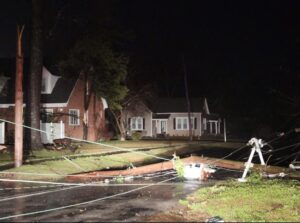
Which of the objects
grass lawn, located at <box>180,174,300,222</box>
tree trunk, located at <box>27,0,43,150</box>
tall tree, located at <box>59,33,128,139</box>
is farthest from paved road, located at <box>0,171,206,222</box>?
tall tree, located at <box>59,33,128,139</box>

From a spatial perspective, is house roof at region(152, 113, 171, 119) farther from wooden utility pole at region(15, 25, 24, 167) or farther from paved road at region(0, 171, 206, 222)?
paved road at region(0, 171, 206, 222)

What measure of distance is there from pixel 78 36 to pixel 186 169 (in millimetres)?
29978

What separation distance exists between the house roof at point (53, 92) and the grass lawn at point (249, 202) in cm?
2773

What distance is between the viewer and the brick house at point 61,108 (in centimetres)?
3716

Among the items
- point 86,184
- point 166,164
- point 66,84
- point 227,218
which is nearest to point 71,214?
point 227,218

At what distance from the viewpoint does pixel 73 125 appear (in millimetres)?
42312

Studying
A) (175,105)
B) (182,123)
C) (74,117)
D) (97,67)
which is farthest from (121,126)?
(175,105)

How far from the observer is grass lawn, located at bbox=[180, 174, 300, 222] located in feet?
32.8

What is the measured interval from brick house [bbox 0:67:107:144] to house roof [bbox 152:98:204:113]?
21540 mm

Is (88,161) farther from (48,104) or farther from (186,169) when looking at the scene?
(48,104)

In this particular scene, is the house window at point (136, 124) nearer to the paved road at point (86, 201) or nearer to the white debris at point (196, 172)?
the white debris at point (196, 172)

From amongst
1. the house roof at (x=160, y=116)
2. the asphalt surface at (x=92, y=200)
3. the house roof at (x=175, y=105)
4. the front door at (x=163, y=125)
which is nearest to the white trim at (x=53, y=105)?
the asphalt surface at (x=92, y=200)

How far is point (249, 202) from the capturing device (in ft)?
37.1

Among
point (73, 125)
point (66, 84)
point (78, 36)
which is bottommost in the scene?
point (73, 125)
